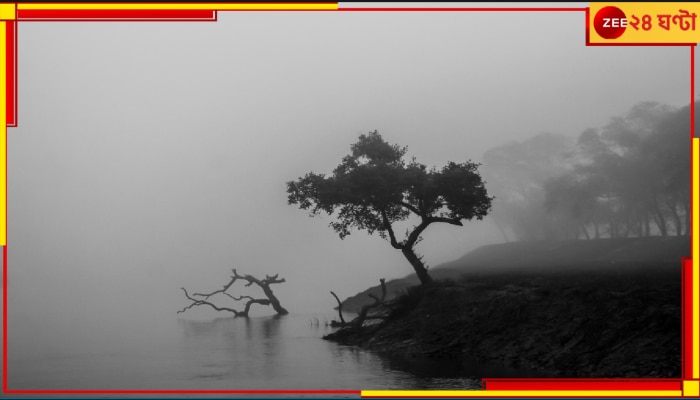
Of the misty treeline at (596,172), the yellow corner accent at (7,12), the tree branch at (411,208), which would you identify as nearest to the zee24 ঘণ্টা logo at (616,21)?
the yellow corner accent at (7,12)

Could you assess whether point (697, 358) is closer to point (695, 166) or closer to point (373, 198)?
point (695, 166)

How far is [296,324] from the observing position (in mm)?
62125

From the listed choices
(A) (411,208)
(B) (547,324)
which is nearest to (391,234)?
(A) (411,208)

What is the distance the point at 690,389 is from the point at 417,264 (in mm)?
29559

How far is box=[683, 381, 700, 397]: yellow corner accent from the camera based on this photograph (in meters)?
21.0

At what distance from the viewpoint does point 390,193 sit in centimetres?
4975

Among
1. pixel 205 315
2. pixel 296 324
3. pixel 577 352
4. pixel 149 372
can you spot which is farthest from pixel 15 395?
pixel 205 315

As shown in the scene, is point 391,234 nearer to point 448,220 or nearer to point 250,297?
point 448,220

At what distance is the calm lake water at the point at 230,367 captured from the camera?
3069 cm

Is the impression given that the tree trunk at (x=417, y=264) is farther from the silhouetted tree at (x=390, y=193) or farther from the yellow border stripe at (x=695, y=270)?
the yellow border stripe at (x=695, y=270)

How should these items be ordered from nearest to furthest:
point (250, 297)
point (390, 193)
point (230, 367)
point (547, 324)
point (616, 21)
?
point (616, 21)
point (547, 324)
point (230, 367)
point (390, 193)
point (250, 297)

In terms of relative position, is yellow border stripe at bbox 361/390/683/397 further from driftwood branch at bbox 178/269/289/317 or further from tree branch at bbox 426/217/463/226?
driftwood branch at bbox 178/269/289/317

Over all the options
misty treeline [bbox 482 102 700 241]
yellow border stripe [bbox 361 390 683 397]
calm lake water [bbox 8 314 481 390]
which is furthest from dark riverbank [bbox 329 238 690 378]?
misty treeline [bbox 482 102 700 241]

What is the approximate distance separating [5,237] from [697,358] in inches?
867
